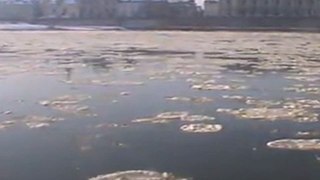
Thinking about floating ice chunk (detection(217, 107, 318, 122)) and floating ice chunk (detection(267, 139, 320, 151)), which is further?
floating ice chunk (detection(217, 107, 318, 122))

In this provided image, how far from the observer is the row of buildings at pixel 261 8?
210 feet

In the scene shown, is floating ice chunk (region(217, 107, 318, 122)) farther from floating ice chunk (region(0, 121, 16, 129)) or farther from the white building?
the white building

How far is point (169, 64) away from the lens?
13.8m

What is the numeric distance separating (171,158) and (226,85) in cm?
464

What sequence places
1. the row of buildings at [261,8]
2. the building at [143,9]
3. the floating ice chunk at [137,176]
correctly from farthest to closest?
the row of buildings at [261,8]
the building at [143,9]
the floating ice chunk at [137,176]

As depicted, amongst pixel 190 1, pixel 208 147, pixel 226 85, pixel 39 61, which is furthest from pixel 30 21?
pixel 208 147

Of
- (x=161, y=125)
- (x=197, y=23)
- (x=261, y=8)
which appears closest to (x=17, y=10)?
(x=197, y=23)

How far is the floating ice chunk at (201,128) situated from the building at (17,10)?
194 feet

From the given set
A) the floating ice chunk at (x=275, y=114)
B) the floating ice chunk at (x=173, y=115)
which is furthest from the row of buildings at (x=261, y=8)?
the floating ice chunk at (x=173, y=115)

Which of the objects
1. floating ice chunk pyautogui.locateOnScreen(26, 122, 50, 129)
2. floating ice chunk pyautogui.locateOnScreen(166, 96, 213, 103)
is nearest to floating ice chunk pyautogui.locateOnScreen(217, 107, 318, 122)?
floating ice chunk pyautogui.locateOnScreen(166, 96, 213, 103)

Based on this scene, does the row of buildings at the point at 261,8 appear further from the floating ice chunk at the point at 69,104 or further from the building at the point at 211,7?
the floating ice chunk at the point at 69,104

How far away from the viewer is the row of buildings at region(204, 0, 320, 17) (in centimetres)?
6412

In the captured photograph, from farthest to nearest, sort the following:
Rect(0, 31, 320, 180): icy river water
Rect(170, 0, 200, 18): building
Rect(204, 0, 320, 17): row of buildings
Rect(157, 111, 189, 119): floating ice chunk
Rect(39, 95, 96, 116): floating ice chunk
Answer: Rect(204, 0, 320, 17): row of buildings
Rect(170, 0, 200, 18): building
Rect(39, 95, 96, 116): floating ice chunk
Rect(157, 111, 189, 119): floating ice chunk
Rect(0, 31, 320, 180): icy river water

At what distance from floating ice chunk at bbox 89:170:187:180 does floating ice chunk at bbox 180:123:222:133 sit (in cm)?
150
